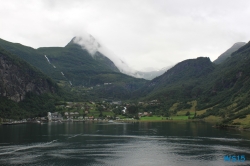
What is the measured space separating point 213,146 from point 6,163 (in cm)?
6151

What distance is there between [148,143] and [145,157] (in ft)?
76.7

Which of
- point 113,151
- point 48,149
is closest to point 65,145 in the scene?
point 48,149

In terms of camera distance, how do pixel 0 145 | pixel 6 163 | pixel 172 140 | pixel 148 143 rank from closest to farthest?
pixel 6 163
pixel 0 145
pixel 148 143
pixel 172 140

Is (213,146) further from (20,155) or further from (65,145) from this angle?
(20,155)

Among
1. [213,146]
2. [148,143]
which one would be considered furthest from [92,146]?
[213,146]

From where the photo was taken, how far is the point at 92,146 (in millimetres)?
91250

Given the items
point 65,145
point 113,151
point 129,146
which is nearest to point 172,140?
point 129,146

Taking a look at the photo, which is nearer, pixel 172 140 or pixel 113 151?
pixel 113 151

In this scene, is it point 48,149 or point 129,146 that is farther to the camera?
point 129,146

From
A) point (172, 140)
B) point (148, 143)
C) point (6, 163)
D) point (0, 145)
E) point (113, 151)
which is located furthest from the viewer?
point (172, 140)

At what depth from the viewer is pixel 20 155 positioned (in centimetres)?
7488

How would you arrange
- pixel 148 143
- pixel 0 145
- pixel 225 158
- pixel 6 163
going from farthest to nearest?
pixel 148 143 < pixel 0 145 < pixel 225 158 < pixel 6 163

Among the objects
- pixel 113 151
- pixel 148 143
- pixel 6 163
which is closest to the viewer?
pixel 6 163

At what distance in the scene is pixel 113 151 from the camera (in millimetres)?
82062
